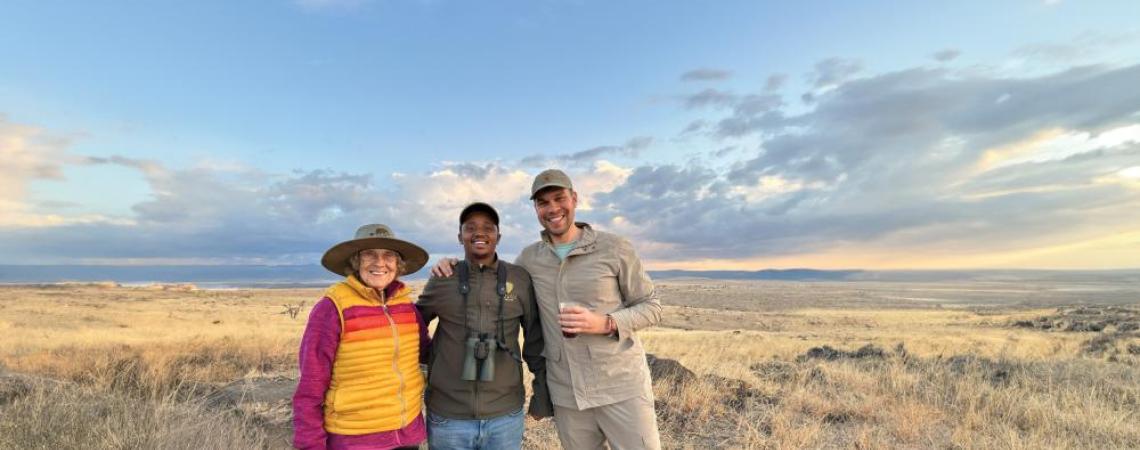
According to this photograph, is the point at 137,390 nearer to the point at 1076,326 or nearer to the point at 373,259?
the point at 373,259

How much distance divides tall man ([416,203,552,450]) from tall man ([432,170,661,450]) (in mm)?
208

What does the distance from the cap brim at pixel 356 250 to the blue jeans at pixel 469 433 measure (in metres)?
0.98

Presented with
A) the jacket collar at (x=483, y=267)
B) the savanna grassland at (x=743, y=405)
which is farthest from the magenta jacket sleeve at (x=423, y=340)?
the savanna grassland at (x=743, y=405)

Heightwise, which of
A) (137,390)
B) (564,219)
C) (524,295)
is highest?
(564,219)

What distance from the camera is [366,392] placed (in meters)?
3.12

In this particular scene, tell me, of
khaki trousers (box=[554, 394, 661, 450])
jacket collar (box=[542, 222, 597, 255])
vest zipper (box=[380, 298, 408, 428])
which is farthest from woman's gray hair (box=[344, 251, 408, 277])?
khaki trousers (box=[554, 394, 661, 450])

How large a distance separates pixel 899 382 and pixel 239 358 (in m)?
12.6

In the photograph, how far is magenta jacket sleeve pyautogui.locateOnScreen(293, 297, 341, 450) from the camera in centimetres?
296

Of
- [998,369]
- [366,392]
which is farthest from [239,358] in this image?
[998,369]

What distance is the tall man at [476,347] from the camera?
3352 mm

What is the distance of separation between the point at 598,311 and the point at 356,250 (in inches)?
59.7

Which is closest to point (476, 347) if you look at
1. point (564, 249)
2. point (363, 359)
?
point (363, 359)

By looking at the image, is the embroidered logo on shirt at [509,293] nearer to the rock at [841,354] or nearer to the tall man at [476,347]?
the tall man at [476,347]

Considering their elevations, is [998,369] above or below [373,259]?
below
